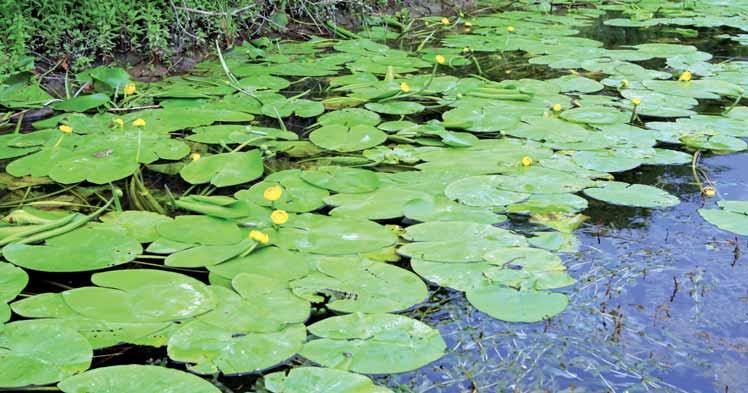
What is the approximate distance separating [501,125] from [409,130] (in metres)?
0.37

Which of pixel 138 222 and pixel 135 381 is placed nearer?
pixel 135 381

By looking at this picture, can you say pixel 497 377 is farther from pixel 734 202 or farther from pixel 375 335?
pixel 734 202

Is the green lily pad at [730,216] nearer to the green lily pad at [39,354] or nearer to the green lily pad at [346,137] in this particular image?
the green lily pad at [346,137]

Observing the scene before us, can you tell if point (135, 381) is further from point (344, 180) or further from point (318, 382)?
point (344, 180)

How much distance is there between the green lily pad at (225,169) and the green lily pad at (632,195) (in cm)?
107

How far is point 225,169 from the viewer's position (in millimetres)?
2529

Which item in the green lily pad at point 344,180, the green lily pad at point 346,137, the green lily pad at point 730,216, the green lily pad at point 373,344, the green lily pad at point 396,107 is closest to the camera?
the green lily pad at point 373,344

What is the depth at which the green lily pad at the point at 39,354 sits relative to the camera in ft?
4.88

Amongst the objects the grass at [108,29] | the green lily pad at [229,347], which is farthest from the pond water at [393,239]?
the grass at [108,29]

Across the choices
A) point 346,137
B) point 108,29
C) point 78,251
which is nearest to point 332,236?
point 78,251

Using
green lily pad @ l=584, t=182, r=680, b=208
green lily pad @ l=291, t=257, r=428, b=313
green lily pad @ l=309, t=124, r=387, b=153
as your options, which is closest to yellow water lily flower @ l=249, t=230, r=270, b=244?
green lily pad @ l=291, t=257, r=428, b=313

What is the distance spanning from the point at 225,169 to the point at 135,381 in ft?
3.75

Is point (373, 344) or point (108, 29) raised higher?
point (108, 29)

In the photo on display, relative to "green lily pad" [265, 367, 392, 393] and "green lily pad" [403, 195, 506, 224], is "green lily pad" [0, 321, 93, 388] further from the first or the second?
"green lily pad" [403, 195, 506, 224]
